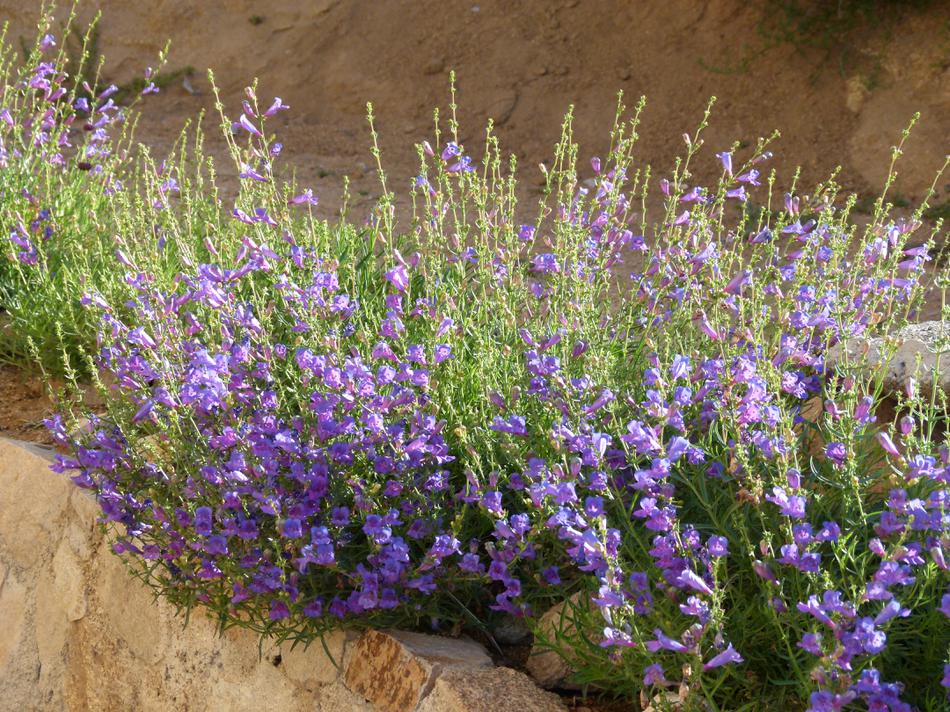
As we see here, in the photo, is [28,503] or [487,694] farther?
[28,503]

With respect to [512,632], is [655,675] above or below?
above

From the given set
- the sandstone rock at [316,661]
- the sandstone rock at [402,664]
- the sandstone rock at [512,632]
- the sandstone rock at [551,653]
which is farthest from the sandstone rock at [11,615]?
the sandstone rock at [551,653]

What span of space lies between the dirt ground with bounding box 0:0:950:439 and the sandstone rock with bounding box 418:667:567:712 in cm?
423

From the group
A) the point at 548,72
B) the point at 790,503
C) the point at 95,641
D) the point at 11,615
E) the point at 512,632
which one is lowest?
the point at 11,615

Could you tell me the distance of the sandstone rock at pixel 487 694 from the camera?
236 cm

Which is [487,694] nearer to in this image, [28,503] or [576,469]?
[576,469]

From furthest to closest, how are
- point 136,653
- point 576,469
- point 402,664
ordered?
point 136,653 < point 402,664 < point 576,469

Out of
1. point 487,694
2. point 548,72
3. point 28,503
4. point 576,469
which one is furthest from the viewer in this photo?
point 548,72

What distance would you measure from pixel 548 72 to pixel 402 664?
6.19m

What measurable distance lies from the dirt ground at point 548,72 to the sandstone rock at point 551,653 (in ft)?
13.5

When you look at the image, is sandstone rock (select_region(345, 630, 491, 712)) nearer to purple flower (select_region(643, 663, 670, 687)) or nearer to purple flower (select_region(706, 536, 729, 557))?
purple flower (select_region(643, 663, 670, 687))

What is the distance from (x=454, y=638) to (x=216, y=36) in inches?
281

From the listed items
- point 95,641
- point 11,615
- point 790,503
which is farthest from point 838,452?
point 11,615

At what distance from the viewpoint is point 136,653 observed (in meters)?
3.24
